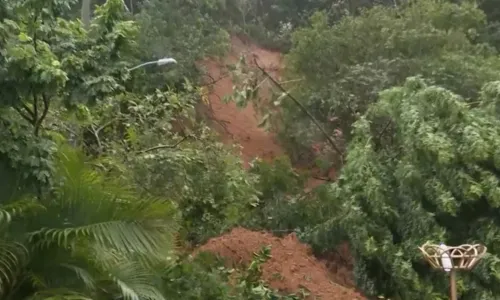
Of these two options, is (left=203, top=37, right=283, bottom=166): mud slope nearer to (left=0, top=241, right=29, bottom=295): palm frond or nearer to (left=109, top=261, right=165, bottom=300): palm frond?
(left=109, top=261, right=165, bottom=300): palm frond

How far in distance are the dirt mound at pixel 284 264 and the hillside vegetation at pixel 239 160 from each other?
0.11 feet

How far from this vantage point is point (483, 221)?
1023 centimetres

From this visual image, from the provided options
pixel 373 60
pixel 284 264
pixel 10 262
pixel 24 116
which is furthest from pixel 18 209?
pixel 373 60

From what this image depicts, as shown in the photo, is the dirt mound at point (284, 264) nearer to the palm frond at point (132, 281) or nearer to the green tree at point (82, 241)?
the palm frond at point (132, 281)

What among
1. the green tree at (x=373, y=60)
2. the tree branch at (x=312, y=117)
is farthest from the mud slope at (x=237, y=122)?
the tree branch at (x=312, y=117)

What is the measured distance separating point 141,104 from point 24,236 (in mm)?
6438

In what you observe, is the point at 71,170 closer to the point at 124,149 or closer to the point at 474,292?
the point at 124,149

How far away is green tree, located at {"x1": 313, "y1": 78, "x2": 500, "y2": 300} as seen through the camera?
992cm

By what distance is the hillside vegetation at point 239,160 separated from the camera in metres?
5.99

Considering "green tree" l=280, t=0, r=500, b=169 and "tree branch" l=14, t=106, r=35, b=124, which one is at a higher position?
"tree branch" l=14, t=106, r=35, b=124

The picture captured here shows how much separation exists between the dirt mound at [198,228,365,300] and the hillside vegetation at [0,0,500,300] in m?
0.04


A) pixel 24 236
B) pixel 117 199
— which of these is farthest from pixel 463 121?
pixel 24 236

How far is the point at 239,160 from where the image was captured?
13195 millimetres

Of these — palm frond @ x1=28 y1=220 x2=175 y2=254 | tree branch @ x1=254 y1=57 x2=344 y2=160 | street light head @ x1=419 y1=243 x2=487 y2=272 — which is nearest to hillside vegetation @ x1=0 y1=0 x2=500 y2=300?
palm frond @ x1=28 y1=220 x2=175 y2=254
